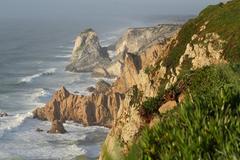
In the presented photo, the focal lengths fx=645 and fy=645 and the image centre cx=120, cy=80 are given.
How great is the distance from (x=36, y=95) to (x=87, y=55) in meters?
36.7

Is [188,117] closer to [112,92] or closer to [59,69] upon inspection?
[112,92]

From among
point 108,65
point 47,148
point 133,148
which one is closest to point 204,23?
point 47,148

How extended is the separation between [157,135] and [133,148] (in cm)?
147

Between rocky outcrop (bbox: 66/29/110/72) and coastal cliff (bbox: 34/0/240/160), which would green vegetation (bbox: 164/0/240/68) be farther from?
rocky outcrop (bbox: 66/29/110/72)

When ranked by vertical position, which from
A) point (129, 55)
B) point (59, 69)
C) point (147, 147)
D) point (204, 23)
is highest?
point (147, 147)

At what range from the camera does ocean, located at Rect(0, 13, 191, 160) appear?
231 ft

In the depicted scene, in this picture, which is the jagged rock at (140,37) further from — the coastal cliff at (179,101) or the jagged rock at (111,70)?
the coastal cliff at (179,101)

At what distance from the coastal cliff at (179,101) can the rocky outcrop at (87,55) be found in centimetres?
3645

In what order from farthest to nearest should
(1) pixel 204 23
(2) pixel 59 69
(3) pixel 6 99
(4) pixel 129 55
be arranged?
(2) pixel 59 69
(3) pixel 6 99
(4) pixel 129 55
(1) pixel 204 23

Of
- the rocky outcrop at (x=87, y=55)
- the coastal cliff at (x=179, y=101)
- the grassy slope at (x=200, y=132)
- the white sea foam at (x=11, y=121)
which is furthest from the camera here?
the rocky outcrop at (x=87, y=55)

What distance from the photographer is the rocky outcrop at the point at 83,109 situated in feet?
274

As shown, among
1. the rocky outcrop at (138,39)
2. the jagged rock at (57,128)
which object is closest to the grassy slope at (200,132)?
the jagged rock at (57,128)

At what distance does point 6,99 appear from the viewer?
4119 inches

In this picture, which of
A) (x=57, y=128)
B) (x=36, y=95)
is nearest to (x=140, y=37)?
(x=36, y=95)
